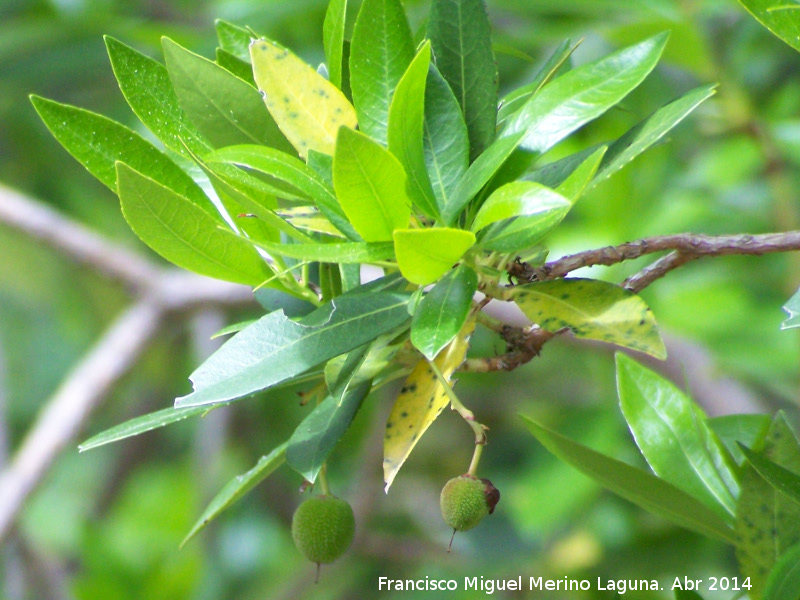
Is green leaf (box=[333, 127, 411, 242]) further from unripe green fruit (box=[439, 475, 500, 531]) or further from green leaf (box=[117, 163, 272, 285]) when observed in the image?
unripe green fruit (box=[439, 475, 500, 531])

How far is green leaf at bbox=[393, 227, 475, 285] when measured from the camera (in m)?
0.46

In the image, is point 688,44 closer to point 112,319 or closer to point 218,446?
point 218,446

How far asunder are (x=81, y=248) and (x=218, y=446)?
1.74 feet

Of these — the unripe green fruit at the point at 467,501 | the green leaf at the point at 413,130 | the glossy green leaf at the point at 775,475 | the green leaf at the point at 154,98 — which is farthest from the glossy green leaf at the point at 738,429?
the green leaf at the point at 154,98

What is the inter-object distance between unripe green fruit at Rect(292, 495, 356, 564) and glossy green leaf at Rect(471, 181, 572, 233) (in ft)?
0.90

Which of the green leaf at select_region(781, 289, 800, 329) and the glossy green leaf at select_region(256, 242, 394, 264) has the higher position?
the glossy green leaf at select_region(256, 242, 394, 264)

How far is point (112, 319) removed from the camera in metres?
2.57

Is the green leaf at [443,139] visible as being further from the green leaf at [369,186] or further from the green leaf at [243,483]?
the green leaf at [243,483]

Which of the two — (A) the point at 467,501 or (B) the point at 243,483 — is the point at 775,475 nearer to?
(A) the point at 467,501

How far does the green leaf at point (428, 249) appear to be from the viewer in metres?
0.46

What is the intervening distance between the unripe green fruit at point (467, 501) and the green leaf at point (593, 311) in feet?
0.39

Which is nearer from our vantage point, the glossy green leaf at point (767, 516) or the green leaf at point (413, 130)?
the green leaf at point (413, 130)

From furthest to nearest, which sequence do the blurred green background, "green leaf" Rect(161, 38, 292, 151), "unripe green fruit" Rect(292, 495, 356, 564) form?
1. the blurred green background
2. "unripe green fruit" Rect(292, 495, 356, 564)
3. "green leaf" Rect(161, 38, 292, 151)

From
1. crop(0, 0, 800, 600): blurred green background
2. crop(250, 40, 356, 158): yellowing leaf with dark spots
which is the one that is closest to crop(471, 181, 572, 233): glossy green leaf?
crop(250, 40, 356, 158): yellowing leaf with dark spots
